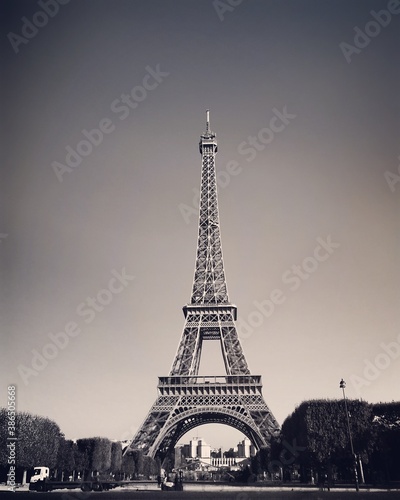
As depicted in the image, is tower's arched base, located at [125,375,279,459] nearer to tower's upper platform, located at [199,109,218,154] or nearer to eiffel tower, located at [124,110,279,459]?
eiffel tower, located at [124,110,279,459]

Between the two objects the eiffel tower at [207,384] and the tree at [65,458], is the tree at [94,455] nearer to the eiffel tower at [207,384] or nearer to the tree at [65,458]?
the tree at [65,458]

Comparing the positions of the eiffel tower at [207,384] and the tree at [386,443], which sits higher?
the eiffel tower at [207,384]

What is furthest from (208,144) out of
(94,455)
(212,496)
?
(212,496)

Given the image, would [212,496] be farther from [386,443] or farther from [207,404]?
[207,404]

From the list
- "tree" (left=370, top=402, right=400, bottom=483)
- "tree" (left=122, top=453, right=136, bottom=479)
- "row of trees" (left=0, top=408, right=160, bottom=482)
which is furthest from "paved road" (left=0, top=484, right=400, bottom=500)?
"tree" (left=122, top=453, right=136, bottom=479)

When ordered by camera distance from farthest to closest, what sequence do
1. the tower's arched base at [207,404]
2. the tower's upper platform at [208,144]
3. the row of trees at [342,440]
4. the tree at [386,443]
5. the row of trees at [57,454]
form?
the tower's upper platform at [208,144] < the tower's arched base at [207,404] < the row of trees at [57,454] < the tree at [386,443] < the row of trees at [342,440]

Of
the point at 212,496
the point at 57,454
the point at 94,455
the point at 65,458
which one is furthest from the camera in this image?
the point at 94,455

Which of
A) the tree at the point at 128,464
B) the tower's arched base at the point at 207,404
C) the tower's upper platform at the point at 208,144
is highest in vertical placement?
the tower's upper platform at the point at 208,144

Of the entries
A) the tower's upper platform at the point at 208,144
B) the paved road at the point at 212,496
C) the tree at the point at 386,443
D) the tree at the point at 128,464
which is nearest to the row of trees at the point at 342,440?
the tree at the point at 386,443
